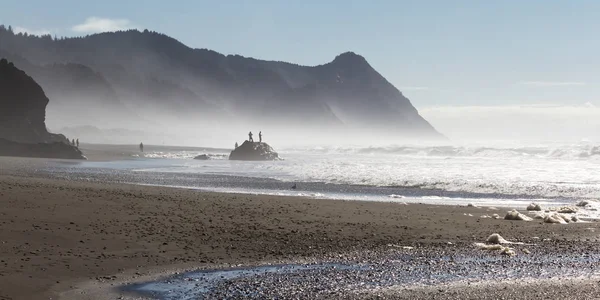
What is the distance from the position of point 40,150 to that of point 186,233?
58.7 m

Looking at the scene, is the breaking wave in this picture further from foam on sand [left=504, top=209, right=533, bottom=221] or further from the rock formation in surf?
foam on sand [left=504, top=209, right=533, bottom=221]

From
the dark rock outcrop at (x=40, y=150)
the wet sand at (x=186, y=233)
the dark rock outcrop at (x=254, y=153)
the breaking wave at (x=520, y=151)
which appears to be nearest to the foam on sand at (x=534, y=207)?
the wet sand at (x=186, y=233)

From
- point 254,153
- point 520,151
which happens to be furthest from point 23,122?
point 520,151

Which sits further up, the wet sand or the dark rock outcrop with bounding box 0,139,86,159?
the dark rock outcrop with bounding box 0,139,86,159

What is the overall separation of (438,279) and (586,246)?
7.06 meters

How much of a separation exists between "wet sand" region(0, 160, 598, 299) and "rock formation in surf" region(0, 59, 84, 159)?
47478 mm

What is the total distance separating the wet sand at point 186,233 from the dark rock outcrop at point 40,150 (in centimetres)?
4654

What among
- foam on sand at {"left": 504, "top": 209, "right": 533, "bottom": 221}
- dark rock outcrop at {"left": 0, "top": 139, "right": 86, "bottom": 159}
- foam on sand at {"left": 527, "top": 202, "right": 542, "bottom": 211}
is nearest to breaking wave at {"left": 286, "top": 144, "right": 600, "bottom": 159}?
foam on sand at {"left": 527, "top": 202, "right": 542, "bottom": 211}

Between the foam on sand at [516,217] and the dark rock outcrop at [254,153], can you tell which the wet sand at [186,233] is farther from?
the dark rock outcrop at [254,153]

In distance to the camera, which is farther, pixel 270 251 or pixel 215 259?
pixel 270 251

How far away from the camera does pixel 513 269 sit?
15.3 m

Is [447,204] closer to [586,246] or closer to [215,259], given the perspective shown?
[586,246]

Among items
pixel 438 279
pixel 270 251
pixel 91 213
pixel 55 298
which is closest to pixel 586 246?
pixel 438 279

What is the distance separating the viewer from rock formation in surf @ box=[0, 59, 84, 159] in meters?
71.2
